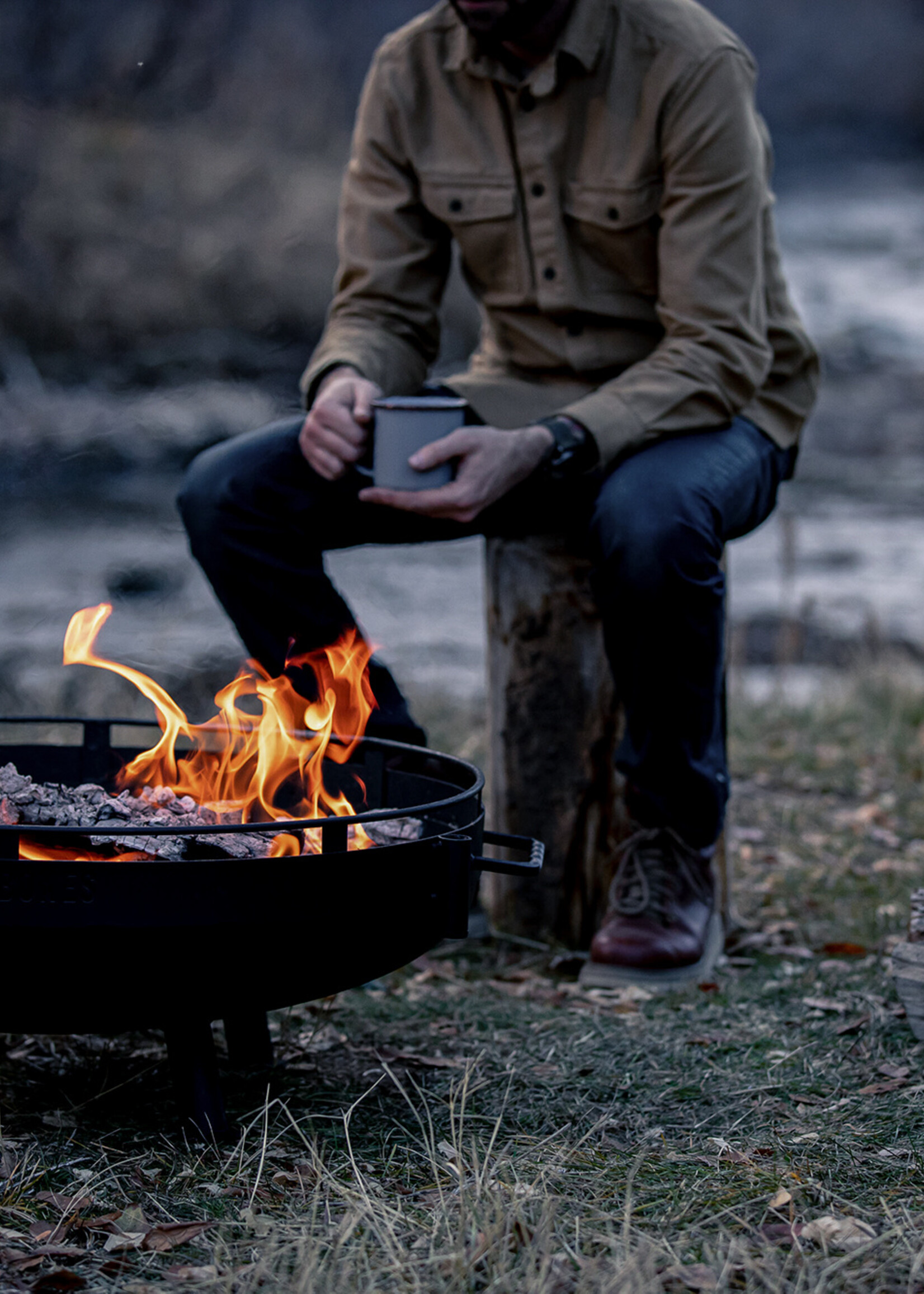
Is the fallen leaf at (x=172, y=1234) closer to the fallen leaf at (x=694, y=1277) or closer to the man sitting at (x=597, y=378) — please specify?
the fallen leaf at (x=694, y=1277)

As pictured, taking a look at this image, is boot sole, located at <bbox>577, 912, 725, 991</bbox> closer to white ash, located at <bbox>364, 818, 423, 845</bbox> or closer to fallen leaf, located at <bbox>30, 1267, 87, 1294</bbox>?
white ash, located at <bbox>364, 818, 423, 845</bbox>

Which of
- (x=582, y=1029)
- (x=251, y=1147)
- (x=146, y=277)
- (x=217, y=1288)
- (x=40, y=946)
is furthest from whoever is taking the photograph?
(x=146, y=277)

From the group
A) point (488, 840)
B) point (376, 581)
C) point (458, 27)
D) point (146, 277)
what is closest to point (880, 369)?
point (146, 277)

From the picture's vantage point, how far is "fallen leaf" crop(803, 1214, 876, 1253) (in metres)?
1.52

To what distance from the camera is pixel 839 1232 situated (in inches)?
60.9

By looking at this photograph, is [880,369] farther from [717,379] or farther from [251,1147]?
[251,1147]

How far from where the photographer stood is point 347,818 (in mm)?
1617

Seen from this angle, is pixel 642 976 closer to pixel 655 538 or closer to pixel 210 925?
pixel 655 538

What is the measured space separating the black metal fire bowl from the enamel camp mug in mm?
672

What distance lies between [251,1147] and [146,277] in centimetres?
912

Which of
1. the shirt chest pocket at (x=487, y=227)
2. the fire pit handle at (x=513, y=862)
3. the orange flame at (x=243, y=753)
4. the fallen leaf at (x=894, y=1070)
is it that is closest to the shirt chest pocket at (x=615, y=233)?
the shirt chest pocket at (x=487, y=227)

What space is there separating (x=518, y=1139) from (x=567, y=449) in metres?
1.16

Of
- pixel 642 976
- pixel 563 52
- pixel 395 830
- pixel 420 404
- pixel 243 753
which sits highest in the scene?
pixel 563 52

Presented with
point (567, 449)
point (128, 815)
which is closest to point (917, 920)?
point (567, 449)
